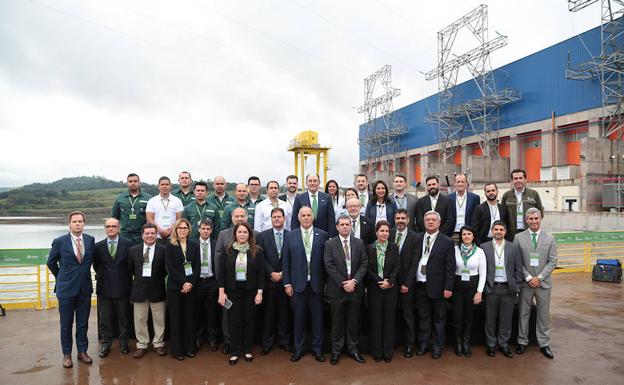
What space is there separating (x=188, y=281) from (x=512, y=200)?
4273 millimetres

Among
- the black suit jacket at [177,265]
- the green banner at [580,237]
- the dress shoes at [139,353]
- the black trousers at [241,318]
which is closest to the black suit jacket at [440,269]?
the black trousers at [241,318]

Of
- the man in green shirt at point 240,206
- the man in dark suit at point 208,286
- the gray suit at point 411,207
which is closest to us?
the man in dark suit at point 208,286

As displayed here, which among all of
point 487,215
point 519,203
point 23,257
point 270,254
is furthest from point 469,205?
point 23,257

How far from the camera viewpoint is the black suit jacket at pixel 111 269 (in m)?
4.77

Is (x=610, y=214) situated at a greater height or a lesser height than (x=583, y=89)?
lesser

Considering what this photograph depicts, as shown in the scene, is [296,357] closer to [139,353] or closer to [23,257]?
[139,353]

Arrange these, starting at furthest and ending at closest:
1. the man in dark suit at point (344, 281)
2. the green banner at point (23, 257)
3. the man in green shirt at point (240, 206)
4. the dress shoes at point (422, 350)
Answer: the green banner at point (23, 257) < the man in green shirt at point (240, 206) < the dress shoes at point (422, 350) < the man in dark suit at point (344, 281)

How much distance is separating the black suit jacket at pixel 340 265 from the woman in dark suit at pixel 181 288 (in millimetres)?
1558

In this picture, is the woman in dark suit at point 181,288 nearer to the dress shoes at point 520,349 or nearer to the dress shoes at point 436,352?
the dress shoes at point 436,352

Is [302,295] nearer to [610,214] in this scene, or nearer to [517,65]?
[610,214]

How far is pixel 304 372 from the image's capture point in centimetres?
420

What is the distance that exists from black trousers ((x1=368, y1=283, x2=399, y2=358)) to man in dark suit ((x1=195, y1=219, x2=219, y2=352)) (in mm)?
1869

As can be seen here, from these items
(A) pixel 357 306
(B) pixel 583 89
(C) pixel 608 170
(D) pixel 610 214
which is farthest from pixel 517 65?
(A) pixel 357 306

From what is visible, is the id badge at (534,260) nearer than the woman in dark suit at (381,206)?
Yes
